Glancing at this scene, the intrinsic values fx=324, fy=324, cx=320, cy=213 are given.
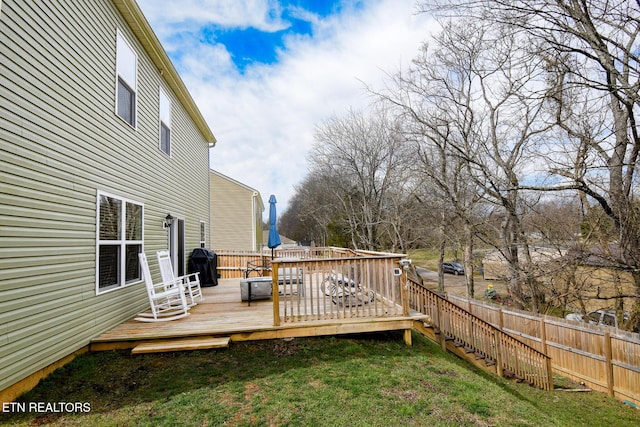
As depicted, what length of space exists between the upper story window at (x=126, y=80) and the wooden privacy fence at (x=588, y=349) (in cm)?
1032

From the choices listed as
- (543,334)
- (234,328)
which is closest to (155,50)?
(234,328)

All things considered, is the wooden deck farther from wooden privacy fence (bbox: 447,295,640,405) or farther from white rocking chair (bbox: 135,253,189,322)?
wooden privacy fence (bbox: 447,295,640,405)

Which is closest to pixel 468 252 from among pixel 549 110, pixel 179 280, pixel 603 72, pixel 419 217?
pixel 419 217

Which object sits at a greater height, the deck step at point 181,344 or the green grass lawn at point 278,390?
the deck step at point 181,344

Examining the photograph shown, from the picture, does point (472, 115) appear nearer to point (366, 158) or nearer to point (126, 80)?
point (366, 158)

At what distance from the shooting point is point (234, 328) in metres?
4.51

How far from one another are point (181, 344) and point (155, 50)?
548 cm

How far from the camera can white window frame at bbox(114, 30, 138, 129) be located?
513cm

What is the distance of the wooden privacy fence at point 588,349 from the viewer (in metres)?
6.68

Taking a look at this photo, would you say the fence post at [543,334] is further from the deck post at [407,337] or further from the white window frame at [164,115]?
the white window frame at [164,115]

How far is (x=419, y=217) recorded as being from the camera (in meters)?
18.0

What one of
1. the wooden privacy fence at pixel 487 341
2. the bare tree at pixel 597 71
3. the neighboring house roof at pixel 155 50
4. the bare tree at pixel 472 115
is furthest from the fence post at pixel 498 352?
the neighboring house roof at pixel 155 50

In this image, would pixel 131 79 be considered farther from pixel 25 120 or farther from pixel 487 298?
pixel 487 298

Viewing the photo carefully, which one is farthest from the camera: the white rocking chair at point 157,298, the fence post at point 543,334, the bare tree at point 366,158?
the bare tree at point 366,158
